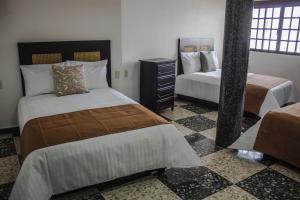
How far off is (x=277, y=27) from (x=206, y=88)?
2.18 metres

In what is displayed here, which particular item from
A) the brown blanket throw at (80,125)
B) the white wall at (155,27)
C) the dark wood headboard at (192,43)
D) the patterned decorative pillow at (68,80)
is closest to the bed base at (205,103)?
the dark wood headboard at (192,43)

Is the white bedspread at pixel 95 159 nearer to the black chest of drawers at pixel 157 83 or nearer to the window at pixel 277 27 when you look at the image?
the black chest of drawers at pixel 157 83

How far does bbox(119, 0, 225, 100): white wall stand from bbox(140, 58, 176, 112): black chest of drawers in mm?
193

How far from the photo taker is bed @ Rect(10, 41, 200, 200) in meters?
1.94

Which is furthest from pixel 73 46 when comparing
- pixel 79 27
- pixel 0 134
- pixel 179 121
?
pixel 179 121

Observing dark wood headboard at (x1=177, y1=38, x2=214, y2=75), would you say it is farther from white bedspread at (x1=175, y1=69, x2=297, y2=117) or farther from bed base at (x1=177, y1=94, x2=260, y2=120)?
bed base at (x1=177, y1=94, x2=260, y2=120)

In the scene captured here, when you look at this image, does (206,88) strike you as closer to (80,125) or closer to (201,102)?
(201,102)

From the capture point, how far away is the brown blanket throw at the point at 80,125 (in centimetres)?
211

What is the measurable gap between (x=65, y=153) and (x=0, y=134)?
6.39 ft

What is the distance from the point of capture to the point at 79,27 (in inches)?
145

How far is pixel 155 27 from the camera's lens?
15.0 ft

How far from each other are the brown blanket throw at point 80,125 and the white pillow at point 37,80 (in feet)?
3.15

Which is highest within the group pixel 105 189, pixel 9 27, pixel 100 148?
pixel 9 27

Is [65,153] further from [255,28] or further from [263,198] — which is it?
[255,28]
